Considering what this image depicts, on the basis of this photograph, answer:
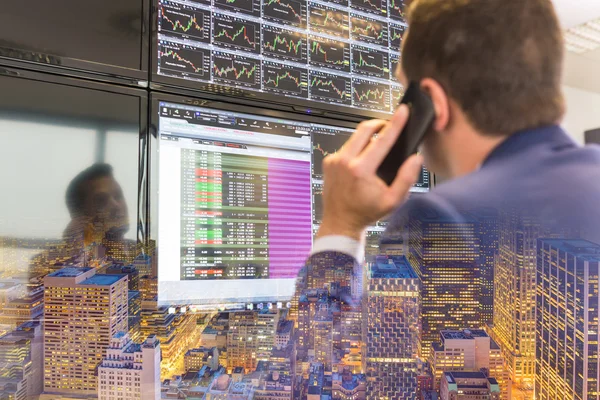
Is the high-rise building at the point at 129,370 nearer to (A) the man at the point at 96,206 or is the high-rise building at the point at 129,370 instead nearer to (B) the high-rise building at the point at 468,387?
(A) the man at the point at 96,206

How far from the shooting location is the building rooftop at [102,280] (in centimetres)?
82

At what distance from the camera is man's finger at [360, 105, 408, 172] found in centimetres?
54

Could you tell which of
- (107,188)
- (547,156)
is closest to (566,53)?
(547,156)

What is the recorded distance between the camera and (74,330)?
799 millimetres

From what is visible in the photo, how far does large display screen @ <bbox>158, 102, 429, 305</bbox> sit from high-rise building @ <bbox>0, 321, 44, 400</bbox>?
0.85ft

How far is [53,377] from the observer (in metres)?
0.79

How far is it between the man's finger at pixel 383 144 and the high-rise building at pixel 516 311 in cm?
45

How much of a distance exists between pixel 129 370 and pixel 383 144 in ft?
2.41

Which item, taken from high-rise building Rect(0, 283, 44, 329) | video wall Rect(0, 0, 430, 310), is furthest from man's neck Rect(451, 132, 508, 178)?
high-rise building Rect(0, 283, 44, 329)

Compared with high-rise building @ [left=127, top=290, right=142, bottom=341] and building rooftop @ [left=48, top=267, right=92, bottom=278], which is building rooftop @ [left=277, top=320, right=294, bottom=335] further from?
building rooftop @ [left=48, top=267, right=92, bottom=278]

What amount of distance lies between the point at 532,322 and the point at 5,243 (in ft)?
3.85

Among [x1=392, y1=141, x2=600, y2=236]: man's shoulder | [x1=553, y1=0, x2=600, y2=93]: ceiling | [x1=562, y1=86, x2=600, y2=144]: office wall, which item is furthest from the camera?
[x1=562, y1=86, x2=600, y2=144]: office wall

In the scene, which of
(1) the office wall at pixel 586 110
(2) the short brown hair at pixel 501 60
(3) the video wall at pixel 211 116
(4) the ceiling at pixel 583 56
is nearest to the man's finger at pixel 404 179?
(2) the short brown hair at pixel 501 60

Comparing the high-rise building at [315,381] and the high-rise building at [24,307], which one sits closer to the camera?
the high-rise building at [24,307]
